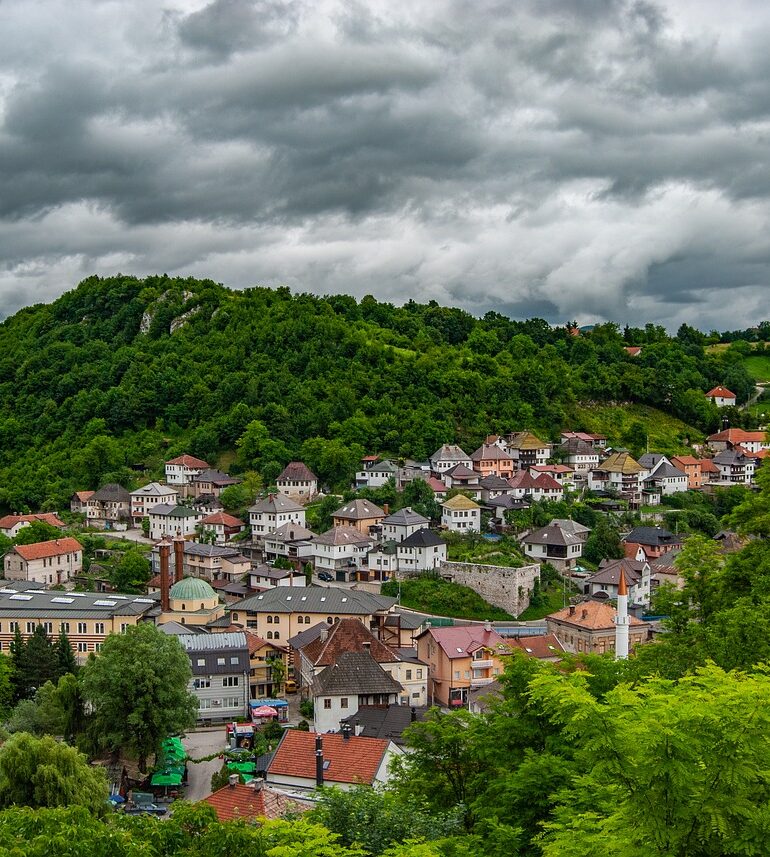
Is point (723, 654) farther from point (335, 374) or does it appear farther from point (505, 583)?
point (335, 374)

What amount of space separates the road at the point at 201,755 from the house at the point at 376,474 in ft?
125

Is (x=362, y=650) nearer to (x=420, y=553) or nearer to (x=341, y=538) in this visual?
(x=420, y=553)

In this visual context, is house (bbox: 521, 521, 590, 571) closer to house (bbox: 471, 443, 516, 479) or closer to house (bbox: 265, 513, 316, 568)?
house (bbox: 471, 443, 516, 479)

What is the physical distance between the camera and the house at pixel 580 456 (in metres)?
84.2

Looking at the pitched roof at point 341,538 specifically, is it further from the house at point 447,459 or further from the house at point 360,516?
the house at point 447,459

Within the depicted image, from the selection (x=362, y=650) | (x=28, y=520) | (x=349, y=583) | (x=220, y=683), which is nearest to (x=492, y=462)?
(x=349, y=583)

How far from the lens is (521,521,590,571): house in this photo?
212 feet

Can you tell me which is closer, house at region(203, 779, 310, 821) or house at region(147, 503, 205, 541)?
house at region(203, 779, 310, 821)

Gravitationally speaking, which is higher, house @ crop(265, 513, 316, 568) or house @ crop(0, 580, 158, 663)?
house @ crop(265, 513, 316, 568)

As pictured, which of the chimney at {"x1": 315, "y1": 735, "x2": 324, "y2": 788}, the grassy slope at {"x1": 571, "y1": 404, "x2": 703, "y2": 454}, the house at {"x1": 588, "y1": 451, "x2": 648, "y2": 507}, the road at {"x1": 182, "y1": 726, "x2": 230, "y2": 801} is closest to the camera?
the chimney at {"x1": 315, "y1": 735, "x2": 324, "y2": 788}

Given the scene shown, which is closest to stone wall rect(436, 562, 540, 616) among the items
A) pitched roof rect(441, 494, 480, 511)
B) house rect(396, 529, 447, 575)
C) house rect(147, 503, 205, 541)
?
house rect(396, 529, 447, 575)

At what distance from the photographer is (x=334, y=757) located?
2969 cm

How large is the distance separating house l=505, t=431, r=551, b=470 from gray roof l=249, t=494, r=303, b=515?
23.1m

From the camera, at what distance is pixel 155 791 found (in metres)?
33.6
